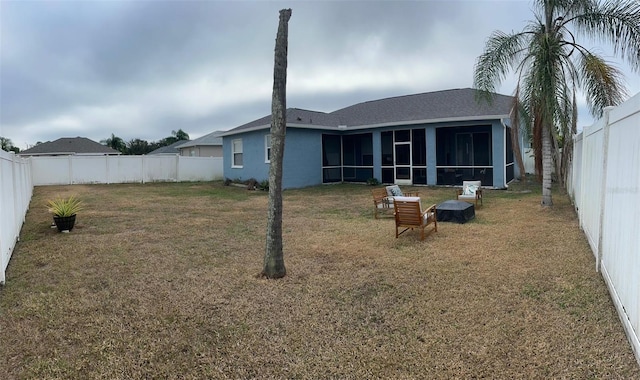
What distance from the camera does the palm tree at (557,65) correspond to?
9245mm

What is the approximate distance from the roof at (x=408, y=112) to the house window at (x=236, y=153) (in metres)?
0.63

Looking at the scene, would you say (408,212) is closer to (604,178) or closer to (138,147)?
(604,178)

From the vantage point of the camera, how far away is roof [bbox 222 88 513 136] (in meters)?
16.3

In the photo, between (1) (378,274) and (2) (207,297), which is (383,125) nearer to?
(1) (378,274)

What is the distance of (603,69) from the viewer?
366 inches

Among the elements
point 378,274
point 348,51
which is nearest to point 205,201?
point 348,51

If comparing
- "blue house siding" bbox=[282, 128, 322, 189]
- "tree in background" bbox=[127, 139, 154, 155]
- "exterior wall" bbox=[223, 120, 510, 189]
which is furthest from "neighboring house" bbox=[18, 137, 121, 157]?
"blue house siding" bbox=[282, 128, 322, 189]

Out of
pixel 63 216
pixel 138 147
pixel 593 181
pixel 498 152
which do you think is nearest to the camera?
pixel 593 181

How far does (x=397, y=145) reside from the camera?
18422 millimetres

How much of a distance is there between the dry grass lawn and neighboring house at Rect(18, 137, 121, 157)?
114 ft

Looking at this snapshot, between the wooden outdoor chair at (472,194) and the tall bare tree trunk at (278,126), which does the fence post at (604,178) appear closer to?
the tall bare tree trunk at (278,126)

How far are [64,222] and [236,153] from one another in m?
13.1

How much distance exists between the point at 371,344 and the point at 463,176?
14.8m

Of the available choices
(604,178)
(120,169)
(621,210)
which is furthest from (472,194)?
(120,169)
